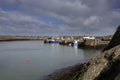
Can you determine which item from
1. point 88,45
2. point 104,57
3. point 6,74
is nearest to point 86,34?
point 88,45

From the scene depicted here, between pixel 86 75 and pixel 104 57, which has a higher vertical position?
pixel 104 57

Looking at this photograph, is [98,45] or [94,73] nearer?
[94,73]

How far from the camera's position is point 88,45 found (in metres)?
75.1

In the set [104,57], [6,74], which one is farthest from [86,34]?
[104,57]

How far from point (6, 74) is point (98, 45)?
169 ft

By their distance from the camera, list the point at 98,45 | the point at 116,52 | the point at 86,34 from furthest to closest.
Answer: the point at 86,34
the point at 98,45
the point at 116,52

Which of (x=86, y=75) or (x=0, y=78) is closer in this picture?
(x=86, y=75)

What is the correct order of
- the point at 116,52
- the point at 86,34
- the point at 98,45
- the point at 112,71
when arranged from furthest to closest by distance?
the point at 86,34, the point at 98,45, the point at 116,52, the point at 112,71

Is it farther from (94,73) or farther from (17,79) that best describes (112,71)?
(17,79)

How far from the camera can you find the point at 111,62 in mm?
10320

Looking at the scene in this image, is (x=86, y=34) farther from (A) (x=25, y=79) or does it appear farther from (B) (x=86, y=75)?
(B) (x=86, y=75)

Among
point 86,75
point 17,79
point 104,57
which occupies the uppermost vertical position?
point 104,57

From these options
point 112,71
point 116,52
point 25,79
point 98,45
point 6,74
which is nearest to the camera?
point 112,71

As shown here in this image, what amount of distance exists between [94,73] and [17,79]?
43.6 feet
